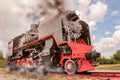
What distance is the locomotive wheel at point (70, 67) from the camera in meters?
11.7

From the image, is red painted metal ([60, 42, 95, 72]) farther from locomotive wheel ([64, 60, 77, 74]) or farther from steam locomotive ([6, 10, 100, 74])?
locomotive wheel ([64, 60, 77, 74])

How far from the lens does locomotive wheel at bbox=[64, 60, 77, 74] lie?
11654 mm

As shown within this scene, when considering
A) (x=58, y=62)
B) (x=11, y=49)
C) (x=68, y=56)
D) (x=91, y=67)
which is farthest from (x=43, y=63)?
(x=11, y=49)

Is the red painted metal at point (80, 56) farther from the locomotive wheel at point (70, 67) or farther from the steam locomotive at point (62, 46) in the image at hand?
the locomotive wheel at point (70, 67)

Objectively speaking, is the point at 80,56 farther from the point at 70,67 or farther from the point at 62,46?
the point at 62,46

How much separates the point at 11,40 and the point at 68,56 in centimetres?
995

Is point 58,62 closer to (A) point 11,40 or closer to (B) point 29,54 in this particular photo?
(B) point 29,54

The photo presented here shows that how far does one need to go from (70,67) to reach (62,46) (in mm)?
1446

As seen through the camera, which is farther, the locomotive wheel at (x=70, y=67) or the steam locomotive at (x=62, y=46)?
the steam locomotive at (x=62, y=46)

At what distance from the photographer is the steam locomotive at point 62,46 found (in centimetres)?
1197

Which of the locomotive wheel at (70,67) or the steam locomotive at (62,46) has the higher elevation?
the steam locomotive at (62,46)

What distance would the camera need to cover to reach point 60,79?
1030cm

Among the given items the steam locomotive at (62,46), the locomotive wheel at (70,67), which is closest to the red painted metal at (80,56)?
the steam locomotive at (62,46)

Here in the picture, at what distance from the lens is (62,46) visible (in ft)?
41.3
